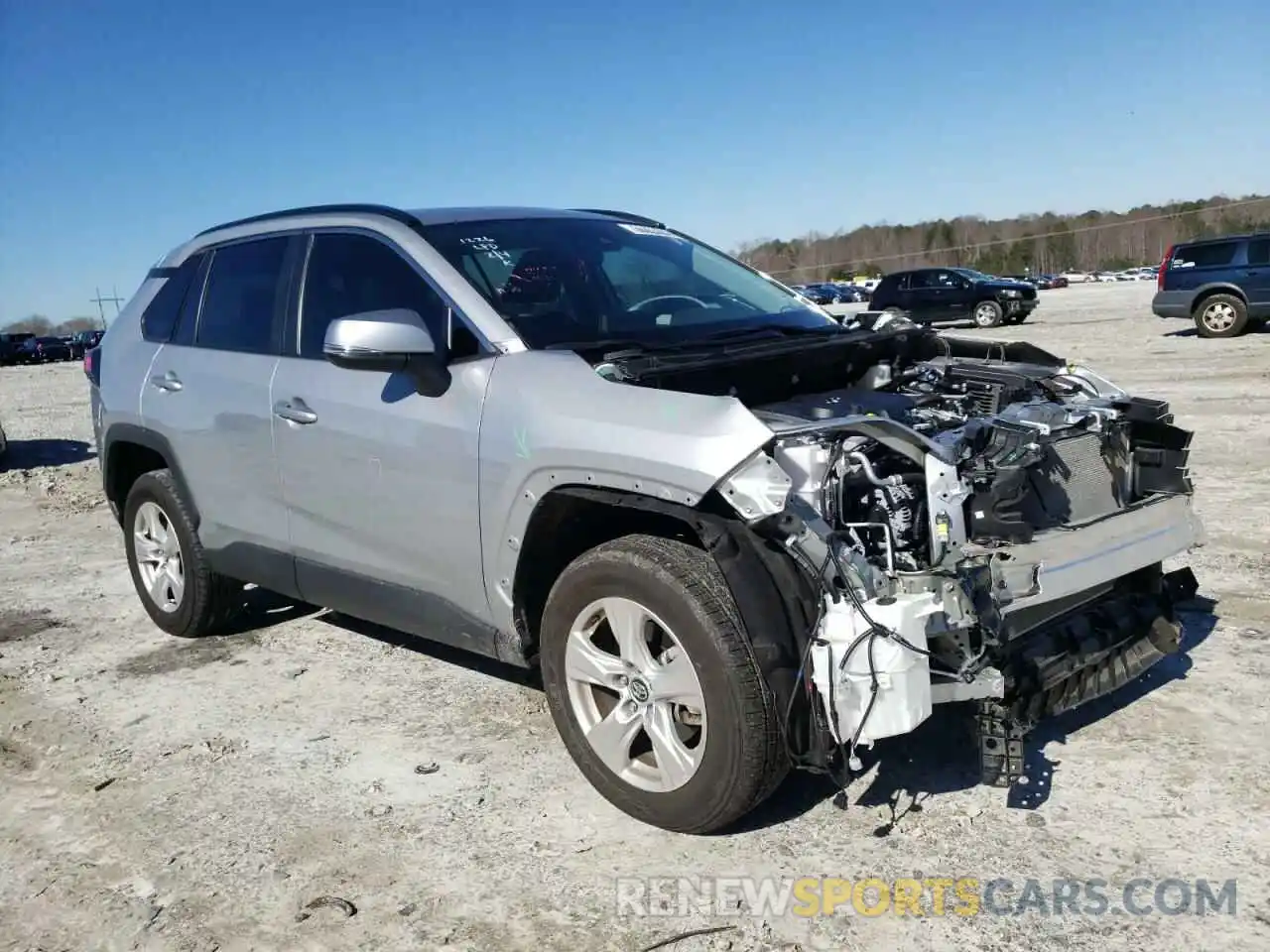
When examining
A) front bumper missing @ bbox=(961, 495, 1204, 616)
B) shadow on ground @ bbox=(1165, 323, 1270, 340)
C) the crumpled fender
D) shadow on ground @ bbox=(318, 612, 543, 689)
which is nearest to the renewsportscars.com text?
front bumper missing @ bbox=(961, 495, 1204, 616)

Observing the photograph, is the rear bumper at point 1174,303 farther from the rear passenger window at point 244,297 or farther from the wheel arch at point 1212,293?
the rear passenger window at point 244,297

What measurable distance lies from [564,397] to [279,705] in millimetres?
2102

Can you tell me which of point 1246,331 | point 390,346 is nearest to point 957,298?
point 1246,331

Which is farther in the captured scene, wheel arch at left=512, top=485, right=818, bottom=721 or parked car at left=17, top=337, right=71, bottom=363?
parked car at left=17, top=337, right=71, bottom=363

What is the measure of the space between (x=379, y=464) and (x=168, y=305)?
7.12ft

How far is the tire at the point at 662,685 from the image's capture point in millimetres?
2957

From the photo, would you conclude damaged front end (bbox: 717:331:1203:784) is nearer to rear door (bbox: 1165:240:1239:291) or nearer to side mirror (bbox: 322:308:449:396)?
side mirror (bbox: 322:308:449:396)

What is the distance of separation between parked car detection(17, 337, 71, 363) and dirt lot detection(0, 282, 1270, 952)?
52.1m

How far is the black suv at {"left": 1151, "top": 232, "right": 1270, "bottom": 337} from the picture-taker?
698 inches

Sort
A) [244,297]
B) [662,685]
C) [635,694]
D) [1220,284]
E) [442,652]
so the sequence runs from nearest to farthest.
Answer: [662,685]
[635,694]
[244,297]
[442,652]
[1220,284]

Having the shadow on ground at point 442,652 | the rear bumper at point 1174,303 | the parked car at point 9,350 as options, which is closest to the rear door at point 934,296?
the rear bumper at point 1174,303

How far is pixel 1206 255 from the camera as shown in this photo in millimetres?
18312

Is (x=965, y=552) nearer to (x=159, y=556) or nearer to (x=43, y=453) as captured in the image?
(x=159, y=556)

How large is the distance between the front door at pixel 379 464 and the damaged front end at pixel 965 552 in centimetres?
110
